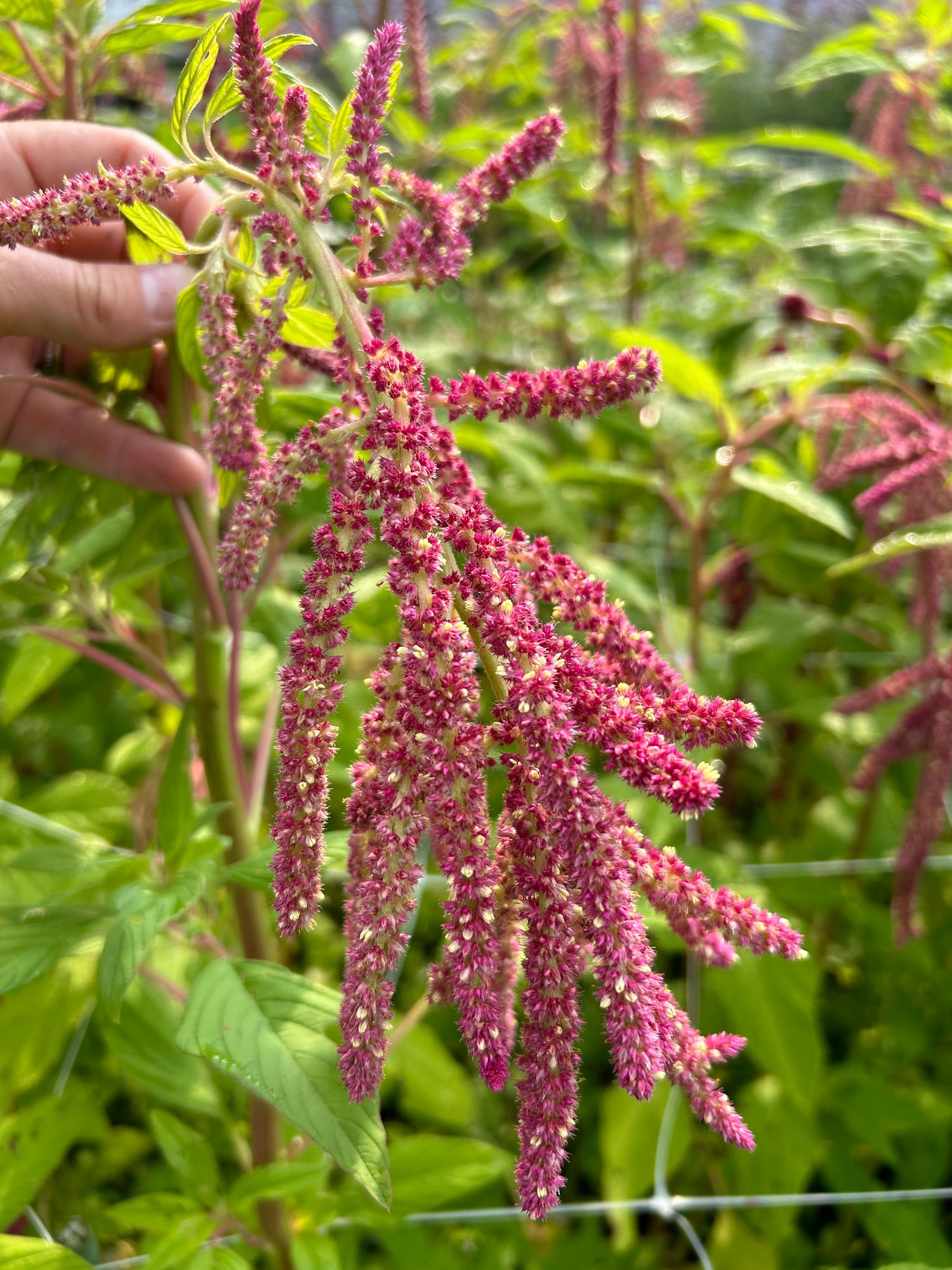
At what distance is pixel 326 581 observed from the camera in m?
0.64

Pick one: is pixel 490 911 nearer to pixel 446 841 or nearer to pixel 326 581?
pixel 446 841

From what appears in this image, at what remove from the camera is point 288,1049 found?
809mm

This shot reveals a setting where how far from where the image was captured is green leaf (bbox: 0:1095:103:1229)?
1.12 m

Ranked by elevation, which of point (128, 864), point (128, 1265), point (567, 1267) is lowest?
point (567, 1267)

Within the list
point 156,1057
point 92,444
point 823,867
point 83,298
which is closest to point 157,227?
point 83,298

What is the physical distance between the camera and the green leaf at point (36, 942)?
0.89 meters

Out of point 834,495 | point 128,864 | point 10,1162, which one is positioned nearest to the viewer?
point 128,864

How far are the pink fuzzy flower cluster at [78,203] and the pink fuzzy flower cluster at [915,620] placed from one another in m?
0.94

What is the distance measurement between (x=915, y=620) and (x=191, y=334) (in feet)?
3.87

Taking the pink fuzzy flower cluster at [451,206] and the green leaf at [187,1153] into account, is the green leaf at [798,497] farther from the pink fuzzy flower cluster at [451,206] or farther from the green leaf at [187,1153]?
the green leaf at [187,1153]

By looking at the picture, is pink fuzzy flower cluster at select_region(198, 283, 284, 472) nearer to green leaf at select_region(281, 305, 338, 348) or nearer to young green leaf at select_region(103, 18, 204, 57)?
green leaf at select_region(281, 305, 338, 348)

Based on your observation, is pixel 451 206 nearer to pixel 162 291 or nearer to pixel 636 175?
pixel 162 291

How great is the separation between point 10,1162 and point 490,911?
0.91 m

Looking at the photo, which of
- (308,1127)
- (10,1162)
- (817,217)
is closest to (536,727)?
(308,1127)
